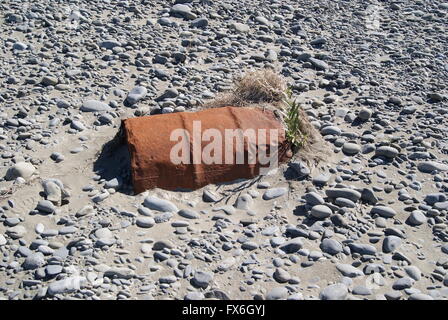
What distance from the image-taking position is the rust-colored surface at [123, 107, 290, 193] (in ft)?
14.0

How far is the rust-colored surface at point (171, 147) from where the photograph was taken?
4.26m

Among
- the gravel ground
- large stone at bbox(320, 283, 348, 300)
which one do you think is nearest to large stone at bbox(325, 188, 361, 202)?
the gravel ground

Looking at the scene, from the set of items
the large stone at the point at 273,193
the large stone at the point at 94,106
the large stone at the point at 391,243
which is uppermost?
the large stone at the point at 94,106

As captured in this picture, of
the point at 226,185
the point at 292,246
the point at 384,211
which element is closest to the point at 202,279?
the point at 292,246

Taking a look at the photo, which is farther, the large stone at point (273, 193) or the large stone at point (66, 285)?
the large stone at point (273, 193)

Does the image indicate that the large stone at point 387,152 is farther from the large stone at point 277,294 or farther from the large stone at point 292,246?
the large stone at point 277,294

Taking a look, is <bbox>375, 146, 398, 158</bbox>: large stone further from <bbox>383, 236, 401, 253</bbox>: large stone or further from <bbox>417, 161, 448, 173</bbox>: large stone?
<bbox>383, 236, 401, 253</bbox>: large stone

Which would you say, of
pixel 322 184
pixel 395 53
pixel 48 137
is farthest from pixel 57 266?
pixel 395 53

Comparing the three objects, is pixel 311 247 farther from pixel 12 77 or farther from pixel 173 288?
pixel 12 77

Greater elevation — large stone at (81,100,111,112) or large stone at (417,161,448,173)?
large stone at (81,100,111,112)

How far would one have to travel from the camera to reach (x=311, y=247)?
391 cm

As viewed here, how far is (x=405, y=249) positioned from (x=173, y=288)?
1464mm

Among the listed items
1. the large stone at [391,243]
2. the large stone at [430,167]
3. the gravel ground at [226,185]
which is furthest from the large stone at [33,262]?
the large stone at [430,167]

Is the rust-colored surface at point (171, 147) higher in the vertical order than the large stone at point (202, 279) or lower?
higher
